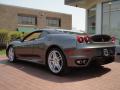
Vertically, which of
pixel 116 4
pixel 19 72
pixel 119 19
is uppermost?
pixel 116 4

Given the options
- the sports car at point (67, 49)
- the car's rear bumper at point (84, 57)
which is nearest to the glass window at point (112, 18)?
the sports car at point (67, 49)

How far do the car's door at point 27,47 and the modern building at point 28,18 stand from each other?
27.7 meters

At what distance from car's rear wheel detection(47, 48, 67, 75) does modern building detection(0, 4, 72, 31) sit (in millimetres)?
29700

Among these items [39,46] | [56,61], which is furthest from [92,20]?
[56,61]

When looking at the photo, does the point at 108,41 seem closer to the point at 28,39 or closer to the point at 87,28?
the point at 28,39

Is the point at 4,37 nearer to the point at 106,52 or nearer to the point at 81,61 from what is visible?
the point at 106,52

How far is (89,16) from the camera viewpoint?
1758 cm

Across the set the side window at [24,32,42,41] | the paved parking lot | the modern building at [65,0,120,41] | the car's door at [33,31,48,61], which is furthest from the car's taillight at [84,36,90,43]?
the modern building at [65,0,120,41]

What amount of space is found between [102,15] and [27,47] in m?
8.63

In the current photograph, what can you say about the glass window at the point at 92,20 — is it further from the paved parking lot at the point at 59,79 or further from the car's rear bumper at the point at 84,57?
the car's rear bumper at the point at 84,57

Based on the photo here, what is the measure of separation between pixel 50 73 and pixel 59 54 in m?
0.73

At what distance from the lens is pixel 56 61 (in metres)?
6.99

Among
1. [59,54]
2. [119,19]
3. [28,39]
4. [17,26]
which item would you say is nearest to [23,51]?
[28,39]

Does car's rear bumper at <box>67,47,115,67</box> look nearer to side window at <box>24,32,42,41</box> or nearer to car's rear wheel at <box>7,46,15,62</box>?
side window at <box>24,32,42,41</box>
